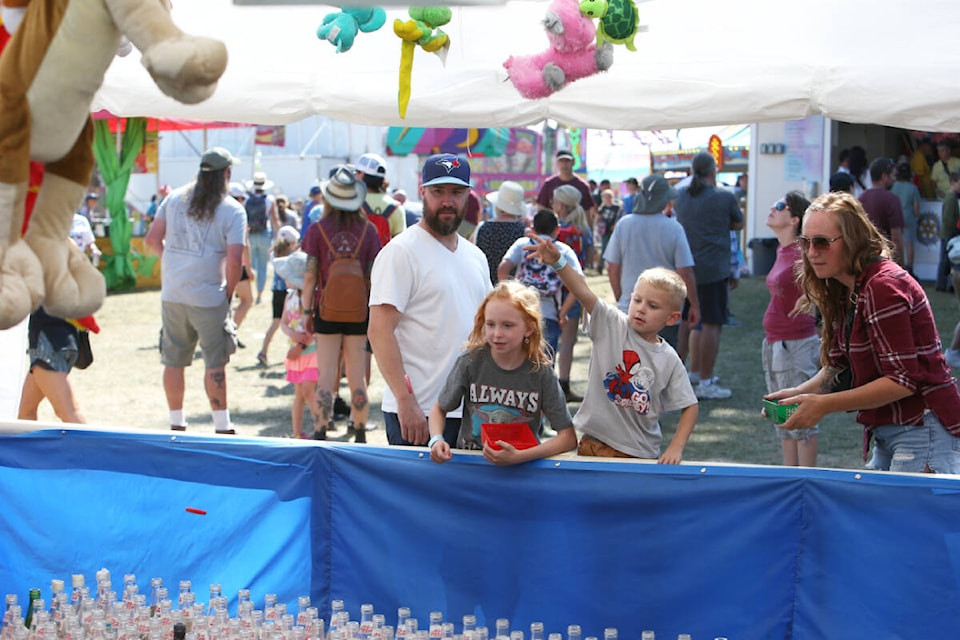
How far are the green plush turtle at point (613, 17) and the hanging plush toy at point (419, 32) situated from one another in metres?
0.57

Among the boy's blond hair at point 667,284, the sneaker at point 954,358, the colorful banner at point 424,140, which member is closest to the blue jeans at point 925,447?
the boy's blond hair at point 667,284

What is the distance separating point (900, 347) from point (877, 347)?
0.08m

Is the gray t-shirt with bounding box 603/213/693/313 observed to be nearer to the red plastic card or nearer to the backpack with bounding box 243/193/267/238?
the red plastic card

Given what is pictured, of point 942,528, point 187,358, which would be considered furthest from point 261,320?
point 942,528

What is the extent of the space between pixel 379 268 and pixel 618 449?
48.9 inches

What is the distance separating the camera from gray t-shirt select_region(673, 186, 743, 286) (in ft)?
29.6

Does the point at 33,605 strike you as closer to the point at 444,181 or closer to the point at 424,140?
the point at 444,181

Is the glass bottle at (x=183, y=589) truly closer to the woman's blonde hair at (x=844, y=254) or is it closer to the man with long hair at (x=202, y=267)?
the woman's blonde hair at (x=844, y=254)

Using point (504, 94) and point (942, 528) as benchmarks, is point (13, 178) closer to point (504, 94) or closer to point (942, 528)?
point (942, 528)

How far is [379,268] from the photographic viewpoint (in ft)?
15.0

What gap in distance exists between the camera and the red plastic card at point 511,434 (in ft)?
13.1

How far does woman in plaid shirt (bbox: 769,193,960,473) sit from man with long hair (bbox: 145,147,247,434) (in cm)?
414

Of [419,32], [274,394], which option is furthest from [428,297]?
[274,394]

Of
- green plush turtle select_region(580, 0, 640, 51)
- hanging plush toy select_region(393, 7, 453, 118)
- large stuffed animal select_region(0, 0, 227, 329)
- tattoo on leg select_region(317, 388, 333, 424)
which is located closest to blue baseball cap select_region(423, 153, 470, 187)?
hanging plush toy select_region(393, 7, 453, 118)
